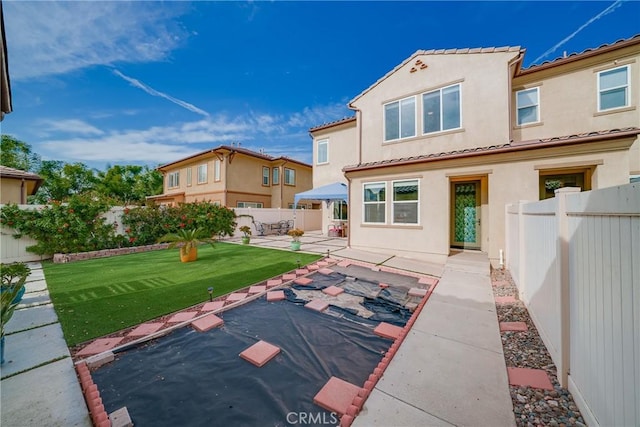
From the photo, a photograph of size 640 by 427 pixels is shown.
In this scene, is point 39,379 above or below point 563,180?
below

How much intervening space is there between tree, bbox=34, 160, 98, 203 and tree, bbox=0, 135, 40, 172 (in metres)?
3.23

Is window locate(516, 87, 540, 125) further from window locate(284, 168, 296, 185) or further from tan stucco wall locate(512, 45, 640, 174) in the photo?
window locate(284, 168, 296, 185)

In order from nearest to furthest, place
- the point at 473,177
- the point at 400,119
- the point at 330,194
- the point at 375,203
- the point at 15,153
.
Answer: the point at 473,177
the point at 375,203
the point at 400,119
the point at 330,194
the point at 15,153

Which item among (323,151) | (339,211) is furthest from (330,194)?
(323,151)

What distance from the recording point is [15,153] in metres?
26.6

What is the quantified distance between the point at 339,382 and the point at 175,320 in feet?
9.82

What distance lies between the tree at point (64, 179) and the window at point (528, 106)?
48043 millimetres

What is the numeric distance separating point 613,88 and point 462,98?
507 centimetres

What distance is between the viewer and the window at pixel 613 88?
7.73 m

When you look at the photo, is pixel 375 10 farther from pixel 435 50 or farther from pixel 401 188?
pixel 401 188

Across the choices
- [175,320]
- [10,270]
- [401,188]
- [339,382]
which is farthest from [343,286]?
[10,270]

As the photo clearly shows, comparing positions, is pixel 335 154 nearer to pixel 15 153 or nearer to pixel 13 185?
pixel 13 185

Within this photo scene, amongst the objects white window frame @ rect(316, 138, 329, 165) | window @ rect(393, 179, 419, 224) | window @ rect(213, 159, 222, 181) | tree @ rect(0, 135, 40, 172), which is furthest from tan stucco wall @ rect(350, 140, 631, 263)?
tree @ rect(0, 135, 40, 172)

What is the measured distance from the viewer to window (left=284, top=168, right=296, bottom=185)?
68.2ft
